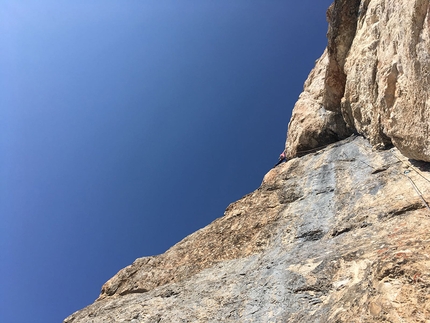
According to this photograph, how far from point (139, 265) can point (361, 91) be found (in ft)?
34.0

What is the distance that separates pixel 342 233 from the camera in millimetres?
7211

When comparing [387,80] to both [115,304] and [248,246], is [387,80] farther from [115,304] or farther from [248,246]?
[115,304]

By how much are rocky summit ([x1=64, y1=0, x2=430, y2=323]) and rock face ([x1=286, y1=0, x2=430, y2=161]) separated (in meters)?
0.04

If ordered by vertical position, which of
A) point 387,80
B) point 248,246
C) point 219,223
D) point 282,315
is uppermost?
point 387,80

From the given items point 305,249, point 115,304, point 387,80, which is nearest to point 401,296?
point 305,249

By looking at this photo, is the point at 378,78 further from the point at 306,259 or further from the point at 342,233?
the point at 306,259

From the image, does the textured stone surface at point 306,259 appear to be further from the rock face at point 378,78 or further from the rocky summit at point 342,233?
the rock face at point 378,78

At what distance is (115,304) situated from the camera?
374 inches

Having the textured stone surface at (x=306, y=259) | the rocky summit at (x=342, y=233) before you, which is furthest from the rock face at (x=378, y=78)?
the textured stone surface at (x=306, y=259)

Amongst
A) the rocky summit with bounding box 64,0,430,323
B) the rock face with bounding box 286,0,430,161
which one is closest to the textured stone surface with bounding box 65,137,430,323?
the rocky summit with bounding box 64,0,430,323

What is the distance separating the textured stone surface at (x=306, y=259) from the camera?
4504mm

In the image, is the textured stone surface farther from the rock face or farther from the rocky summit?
the rock face

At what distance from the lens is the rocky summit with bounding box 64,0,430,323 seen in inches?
194

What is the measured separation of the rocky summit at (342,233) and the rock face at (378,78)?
4 cm
